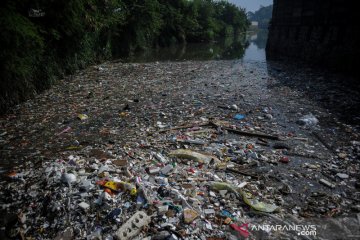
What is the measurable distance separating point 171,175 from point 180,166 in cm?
29

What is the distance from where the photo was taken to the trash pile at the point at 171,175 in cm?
244

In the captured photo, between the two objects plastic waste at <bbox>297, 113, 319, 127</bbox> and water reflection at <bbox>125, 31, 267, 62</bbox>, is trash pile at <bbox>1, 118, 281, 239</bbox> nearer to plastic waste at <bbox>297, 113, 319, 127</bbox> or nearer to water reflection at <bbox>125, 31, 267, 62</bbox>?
plastic waste at <bbox>297, 113, 319, 127</bbox>

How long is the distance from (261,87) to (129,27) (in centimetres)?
1231

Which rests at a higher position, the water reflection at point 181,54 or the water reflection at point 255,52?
the water reflection at point 181,54

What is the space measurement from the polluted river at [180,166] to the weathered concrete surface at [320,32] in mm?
4505

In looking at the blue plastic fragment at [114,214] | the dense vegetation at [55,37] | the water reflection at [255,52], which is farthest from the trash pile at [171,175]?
the water reflection at [255,52]

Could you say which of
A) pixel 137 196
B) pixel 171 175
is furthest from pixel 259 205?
pixel 137 196

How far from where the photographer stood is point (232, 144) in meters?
4.21

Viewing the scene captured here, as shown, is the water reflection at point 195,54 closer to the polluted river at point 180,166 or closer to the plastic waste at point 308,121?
the polluted river at point 180,166

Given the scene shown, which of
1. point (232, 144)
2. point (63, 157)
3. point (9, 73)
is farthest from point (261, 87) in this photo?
point (9, 73)

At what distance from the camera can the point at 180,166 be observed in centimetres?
345

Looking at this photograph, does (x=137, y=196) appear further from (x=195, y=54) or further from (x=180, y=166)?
(x=195, y=54)

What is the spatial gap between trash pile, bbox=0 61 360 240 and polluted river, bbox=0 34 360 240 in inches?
0.6

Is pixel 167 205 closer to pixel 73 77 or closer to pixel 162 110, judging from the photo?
pixel 162 110
